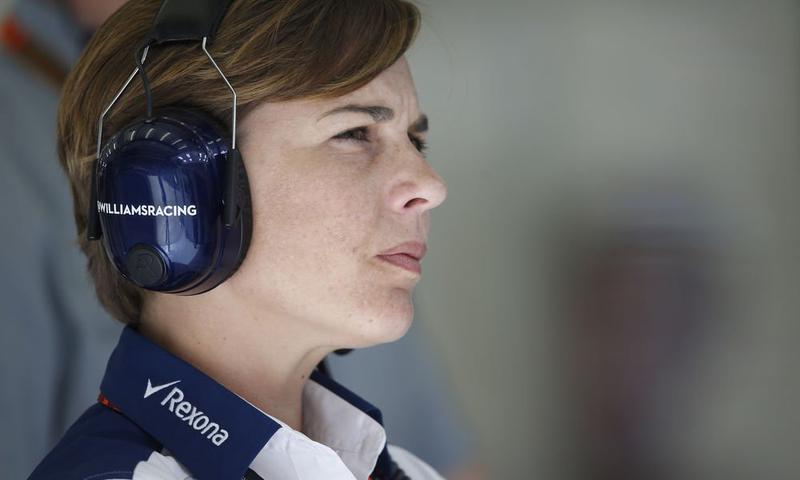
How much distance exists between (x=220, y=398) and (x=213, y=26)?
418 mm

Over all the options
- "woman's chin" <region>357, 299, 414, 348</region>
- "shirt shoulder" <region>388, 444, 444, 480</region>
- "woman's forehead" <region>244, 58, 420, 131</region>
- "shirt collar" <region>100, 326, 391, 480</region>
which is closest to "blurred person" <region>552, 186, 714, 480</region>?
"shirt shoulder" <region>388, 444, 444, 480</region>

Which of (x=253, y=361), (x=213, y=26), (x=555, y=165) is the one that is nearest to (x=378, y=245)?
(x=253, y=361)

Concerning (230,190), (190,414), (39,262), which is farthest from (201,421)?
(39,262)

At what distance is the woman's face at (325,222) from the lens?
1.14 m

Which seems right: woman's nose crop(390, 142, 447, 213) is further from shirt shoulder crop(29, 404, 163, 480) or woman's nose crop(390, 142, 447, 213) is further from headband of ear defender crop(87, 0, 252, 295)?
shirt shoulder crop(29, 404, 163, 480)

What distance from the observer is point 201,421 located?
42.1 inches

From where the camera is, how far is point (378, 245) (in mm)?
1171

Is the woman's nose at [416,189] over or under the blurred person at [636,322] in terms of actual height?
over

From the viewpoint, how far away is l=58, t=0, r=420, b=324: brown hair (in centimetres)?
114

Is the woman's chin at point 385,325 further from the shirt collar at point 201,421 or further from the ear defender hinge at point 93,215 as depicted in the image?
the ear defender hinge at point 93,215

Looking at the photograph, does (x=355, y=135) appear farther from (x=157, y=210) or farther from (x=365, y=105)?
(x=157, y=210)

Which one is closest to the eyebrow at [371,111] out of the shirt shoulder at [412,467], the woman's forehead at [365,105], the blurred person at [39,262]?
the woman's forehead at [365,105]

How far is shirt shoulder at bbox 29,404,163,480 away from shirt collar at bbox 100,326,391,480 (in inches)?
0.6

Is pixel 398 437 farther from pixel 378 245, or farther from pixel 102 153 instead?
pixel 102 153
